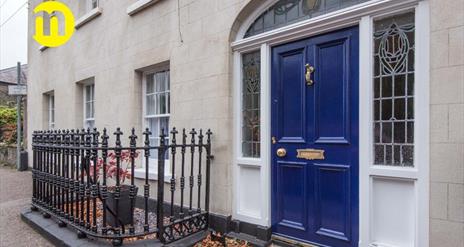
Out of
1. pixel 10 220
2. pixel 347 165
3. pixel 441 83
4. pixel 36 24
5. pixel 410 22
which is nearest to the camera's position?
pixel 441 83

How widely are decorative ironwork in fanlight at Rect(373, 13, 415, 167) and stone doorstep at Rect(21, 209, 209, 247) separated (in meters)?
2.37

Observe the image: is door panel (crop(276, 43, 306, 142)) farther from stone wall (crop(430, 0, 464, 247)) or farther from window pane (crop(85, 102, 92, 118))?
window pane (crop(85, 102, 92, 118))

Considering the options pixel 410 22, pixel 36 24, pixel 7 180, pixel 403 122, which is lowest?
pixel 7 180

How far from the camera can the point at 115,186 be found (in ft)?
13.1

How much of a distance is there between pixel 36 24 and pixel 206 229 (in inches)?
366

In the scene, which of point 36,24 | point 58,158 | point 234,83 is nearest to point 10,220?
point 58,158

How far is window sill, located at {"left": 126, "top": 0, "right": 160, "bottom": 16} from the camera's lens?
5434 mm

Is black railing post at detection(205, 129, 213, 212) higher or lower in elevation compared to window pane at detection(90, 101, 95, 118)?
lower

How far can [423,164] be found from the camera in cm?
270

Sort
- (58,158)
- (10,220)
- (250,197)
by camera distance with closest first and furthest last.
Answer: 1. (250,197)
2. (58,158)
3. (10,220)

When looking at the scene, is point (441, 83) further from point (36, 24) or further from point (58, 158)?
point (36, 24)

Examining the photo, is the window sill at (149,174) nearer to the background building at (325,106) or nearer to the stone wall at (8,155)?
the background building at (325,106)

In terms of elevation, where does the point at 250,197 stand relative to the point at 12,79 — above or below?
below

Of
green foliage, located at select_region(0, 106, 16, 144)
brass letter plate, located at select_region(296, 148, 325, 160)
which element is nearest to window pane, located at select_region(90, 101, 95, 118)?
brass letter plate, located at select_region(296, 148, 325, 160)
